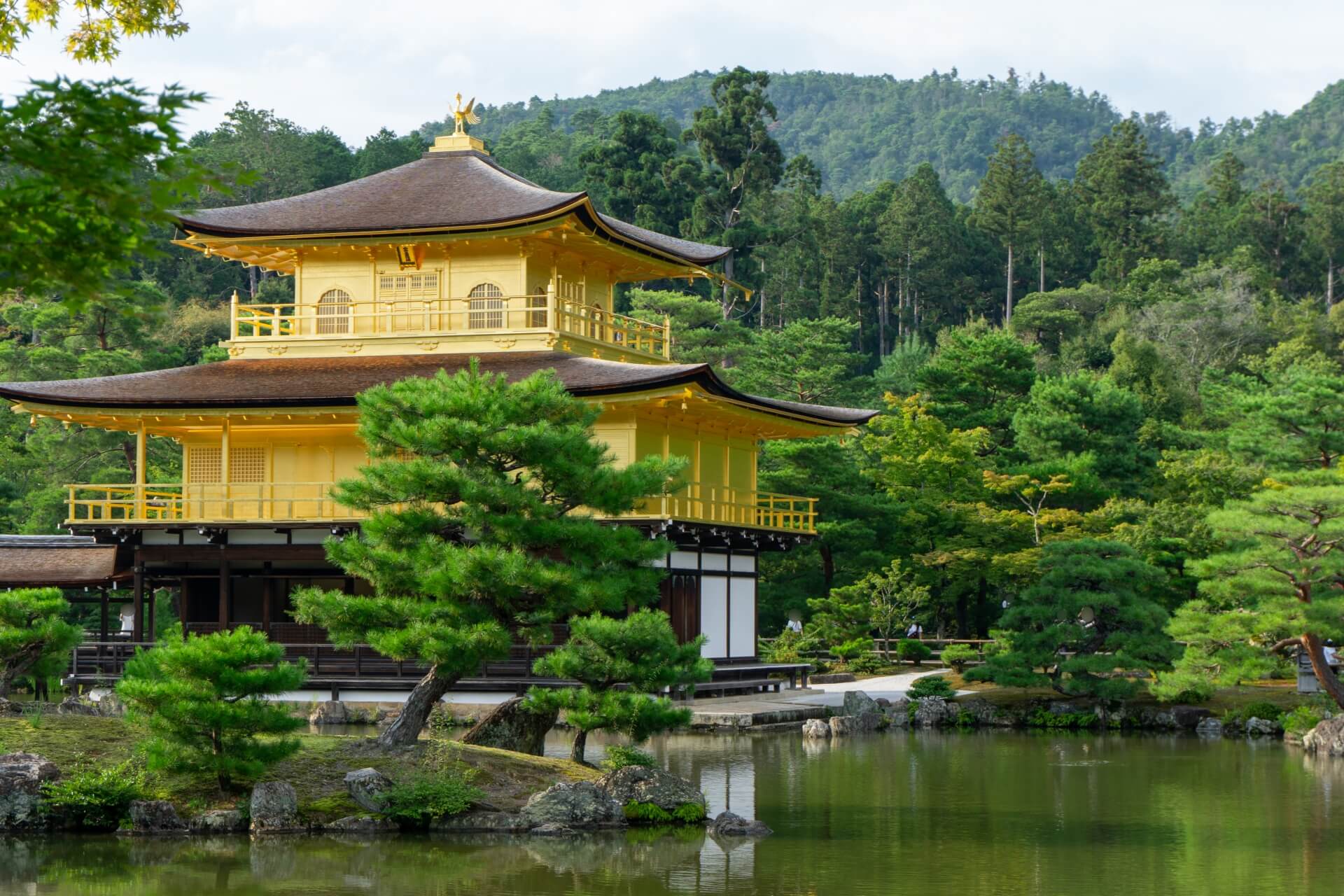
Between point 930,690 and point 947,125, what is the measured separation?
424 ft

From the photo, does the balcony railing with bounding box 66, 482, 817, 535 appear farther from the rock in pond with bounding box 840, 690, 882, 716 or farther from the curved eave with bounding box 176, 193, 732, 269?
the curved eave with bounding box 176, 193, 732, 269

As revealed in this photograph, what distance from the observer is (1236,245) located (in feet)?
236

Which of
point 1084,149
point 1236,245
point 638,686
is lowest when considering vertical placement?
point 638,686

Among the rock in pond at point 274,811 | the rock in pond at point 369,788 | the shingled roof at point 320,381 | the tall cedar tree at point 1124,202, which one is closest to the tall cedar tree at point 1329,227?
the tall cedar tree at point 1124,202

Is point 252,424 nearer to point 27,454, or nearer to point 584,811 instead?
point 584,811

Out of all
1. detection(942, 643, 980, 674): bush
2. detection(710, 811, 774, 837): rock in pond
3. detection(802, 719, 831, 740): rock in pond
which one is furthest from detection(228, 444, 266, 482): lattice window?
detection(710, 811, 774, 837): rock in pond

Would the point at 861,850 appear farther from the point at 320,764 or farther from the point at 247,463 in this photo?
the point at 247,463

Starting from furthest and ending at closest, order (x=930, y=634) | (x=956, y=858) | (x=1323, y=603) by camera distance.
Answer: (x=930, y=634) < (x=1323, y=603) < (x=956, y=858)

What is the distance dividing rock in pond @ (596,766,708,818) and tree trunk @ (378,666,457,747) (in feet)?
6.97

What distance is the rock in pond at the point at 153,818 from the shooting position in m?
15.5

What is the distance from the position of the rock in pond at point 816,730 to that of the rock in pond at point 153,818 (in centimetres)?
1152

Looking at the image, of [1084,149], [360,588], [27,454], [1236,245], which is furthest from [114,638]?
[1084,149]

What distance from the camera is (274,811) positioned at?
50.9 ft

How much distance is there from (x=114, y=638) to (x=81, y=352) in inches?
620
